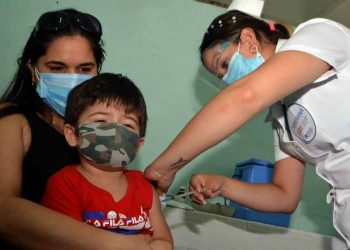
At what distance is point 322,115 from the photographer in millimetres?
1073

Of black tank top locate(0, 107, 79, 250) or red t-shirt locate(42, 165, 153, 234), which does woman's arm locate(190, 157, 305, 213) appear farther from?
black tank top locate(0, 107, 79, 250)

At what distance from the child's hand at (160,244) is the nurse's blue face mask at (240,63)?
0.58 m

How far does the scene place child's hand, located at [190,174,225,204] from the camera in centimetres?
118

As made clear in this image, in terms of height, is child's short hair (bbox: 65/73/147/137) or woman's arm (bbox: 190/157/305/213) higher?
child's short hair (bbox: 65/73/147/137)

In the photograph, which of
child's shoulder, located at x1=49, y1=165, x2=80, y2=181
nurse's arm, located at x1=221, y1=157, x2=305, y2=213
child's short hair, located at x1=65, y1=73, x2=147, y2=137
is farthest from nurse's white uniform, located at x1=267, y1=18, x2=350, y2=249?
child's shoulder, located at x1=49, y1=165, x2=80, y2=181

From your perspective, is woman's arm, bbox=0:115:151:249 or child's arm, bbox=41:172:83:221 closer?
woman's arm, bbox=0:115:151:249

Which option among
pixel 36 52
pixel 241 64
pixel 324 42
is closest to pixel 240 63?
pixel 241 64

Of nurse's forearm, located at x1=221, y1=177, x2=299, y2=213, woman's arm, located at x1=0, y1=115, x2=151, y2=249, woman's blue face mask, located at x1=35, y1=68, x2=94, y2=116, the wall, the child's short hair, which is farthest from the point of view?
the wall

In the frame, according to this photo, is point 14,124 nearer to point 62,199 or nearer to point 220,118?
point 62,199

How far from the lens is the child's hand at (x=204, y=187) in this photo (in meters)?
1.18

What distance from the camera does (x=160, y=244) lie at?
93cm

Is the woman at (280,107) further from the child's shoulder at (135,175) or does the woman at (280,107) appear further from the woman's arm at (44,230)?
the woman's arm at (44,230)

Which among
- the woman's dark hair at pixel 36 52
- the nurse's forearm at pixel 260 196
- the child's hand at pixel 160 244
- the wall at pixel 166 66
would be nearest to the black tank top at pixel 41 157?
the woman's dark hair at pixel 36 52

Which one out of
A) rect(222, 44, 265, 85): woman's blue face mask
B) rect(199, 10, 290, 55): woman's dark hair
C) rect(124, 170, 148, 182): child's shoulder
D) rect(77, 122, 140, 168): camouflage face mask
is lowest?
rect(124, 170, 148, 182): child's shoulder
